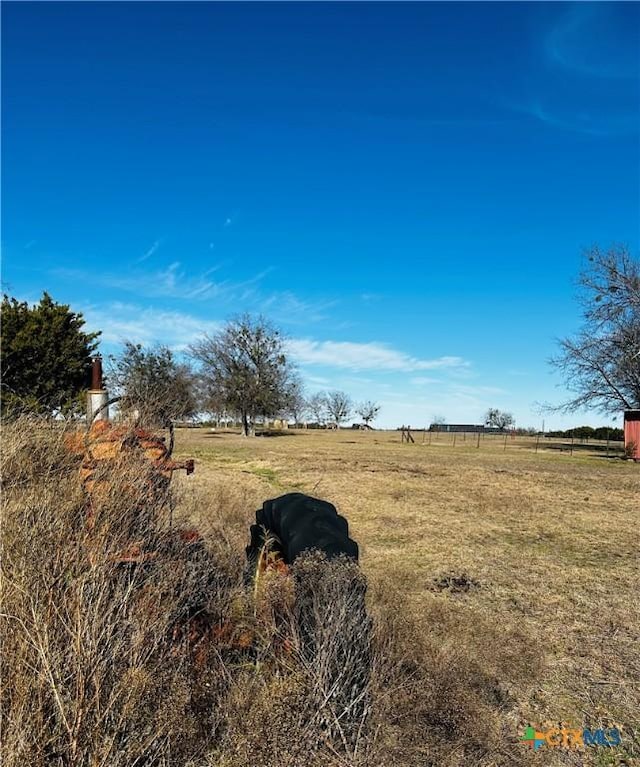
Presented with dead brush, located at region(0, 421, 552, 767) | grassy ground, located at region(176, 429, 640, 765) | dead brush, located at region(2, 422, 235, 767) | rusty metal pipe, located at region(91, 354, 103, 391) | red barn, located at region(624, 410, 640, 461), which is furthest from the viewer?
red barn, located at region(624, 410, 640, 461)

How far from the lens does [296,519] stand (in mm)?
4836

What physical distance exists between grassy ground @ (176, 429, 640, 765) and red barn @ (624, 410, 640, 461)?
10460mm

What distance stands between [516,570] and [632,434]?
23.5 m

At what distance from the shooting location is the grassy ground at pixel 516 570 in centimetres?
429

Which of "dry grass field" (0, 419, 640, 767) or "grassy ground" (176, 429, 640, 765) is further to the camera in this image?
"grassy ground" (176, 429, 640, 765)

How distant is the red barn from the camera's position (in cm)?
2650

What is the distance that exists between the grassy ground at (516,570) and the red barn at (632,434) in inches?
412

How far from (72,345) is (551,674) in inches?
739

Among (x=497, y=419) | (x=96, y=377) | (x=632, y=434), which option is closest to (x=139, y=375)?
(x=96, y=377)

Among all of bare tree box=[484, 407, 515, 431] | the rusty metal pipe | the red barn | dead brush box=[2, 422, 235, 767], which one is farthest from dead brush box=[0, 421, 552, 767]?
bare tree box=[484, 407, 515, 431]

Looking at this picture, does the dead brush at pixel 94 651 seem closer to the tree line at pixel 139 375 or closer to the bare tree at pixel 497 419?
the tree line at pixel 139 375

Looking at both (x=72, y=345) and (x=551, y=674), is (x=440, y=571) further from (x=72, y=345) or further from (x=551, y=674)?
(x=72, y=345)

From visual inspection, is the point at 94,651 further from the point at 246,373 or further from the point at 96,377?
the point at 246,373

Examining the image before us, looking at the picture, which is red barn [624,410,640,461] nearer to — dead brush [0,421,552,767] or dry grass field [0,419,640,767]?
dry grass field [0,419,640,767]
